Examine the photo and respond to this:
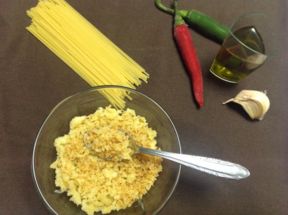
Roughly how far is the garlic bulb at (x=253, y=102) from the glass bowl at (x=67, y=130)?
9.4 inches

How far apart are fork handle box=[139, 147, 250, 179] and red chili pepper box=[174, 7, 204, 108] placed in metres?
0.23

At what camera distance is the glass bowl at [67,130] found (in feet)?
3.05

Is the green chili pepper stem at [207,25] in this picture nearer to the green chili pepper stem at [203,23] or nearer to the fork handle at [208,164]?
the green chili pepper stem at [203,23]

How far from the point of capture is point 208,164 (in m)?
0.91

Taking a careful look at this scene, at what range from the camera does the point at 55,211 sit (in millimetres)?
900

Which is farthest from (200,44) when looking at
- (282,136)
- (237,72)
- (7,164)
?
(7,164)

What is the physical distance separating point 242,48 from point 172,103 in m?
0.25

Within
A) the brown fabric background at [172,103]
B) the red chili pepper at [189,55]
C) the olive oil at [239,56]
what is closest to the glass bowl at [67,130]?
the brown fabric background at [172,103]

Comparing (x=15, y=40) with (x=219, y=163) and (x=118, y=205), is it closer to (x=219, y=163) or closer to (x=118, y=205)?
(x=118, y=205)

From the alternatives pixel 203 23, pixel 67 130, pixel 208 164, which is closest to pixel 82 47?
pixel 67 130

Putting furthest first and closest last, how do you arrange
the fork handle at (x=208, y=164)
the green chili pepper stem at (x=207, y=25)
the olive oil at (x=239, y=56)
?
the green chili pepper stem at (x=207, y=25) → the olive oil at (x=239, y=56) → the fork handle at (x=208, y=164)

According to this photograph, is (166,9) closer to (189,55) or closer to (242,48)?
(189,55)

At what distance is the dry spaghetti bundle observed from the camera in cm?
108

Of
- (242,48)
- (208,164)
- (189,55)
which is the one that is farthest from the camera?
(189,55)
